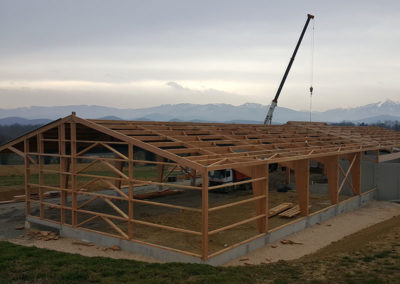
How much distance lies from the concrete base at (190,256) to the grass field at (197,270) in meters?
2.06

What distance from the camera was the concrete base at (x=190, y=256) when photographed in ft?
40.2

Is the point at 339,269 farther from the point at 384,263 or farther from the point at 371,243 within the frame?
the point at 371,243

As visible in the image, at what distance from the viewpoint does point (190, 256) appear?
39.1 feet

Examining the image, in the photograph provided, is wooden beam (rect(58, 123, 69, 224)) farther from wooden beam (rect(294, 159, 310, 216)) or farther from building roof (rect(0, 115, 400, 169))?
wooden beam (rect(294, 159, 310, 216))

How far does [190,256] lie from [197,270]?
7.98 feet

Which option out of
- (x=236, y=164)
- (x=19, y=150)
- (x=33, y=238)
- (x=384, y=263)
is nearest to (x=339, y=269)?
(x=384, y=263)

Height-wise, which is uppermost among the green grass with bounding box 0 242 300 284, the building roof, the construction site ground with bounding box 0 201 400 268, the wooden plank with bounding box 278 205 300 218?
the building roof

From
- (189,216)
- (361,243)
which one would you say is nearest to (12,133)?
(189,216)

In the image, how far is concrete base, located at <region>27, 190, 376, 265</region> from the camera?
1224 cm

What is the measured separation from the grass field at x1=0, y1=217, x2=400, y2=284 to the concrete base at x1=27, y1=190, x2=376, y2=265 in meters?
2.06

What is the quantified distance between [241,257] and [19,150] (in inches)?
496

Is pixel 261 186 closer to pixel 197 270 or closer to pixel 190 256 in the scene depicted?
pixel 190 256

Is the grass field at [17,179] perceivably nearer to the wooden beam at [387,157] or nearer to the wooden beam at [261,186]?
the wooden beam at [261,186]

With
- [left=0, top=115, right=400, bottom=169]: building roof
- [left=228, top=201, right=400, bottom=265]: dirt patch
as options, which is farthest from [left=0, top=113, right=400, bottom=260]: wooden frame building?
[left=228, top=201, right=400, bottom=265]: dirt patch
